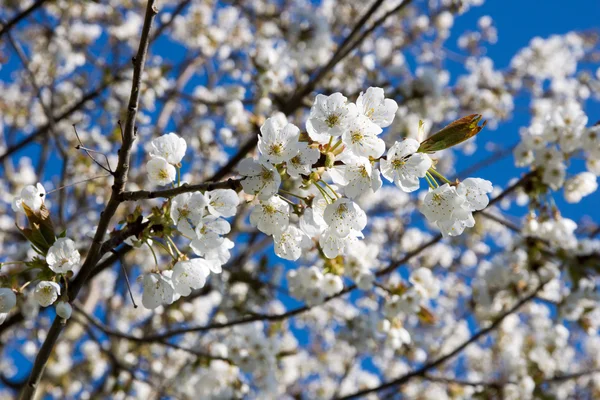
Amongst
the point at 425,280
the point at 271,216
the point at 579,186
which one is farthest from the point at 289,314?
the point at 579,186

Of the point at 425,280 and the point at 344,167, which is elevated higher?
the point at 425,280

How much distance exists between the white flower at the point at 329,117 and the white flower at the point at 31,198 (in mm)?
848

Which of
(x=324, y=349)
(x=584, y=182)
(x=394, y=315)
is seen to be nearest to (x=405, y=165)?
(x=394, y=315)

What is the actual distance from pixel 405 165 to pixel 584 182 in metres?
1.83

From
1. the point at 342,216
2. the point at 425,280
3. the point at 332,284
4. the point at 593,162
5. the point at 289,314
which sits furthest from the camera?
the point at 425,280

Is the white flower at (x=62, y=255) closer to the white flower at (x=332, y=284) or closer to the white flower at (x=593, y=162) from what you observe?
the white flower at (x=332, y=284)

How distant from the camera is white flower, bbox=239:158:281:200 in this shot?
4.53 feet

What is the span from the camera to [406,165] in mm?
1467

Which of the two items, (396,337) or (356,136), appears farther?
(396,337)

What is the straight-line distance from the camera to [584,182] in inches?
112

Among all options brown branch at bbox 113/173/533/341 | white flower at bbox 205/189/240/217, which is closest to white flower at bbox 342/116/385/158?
white flower at bbox 205/189/240/217

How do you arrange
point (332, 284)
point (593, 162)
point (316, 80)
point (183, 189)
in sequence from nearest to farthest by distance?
point (183, 189)
point (332, 284)
point (593, 162)
point (316, 80)

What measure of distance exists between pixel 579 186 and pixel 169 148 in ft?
7.40

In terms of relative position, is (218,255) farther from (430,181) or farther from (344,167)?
(430,181)
